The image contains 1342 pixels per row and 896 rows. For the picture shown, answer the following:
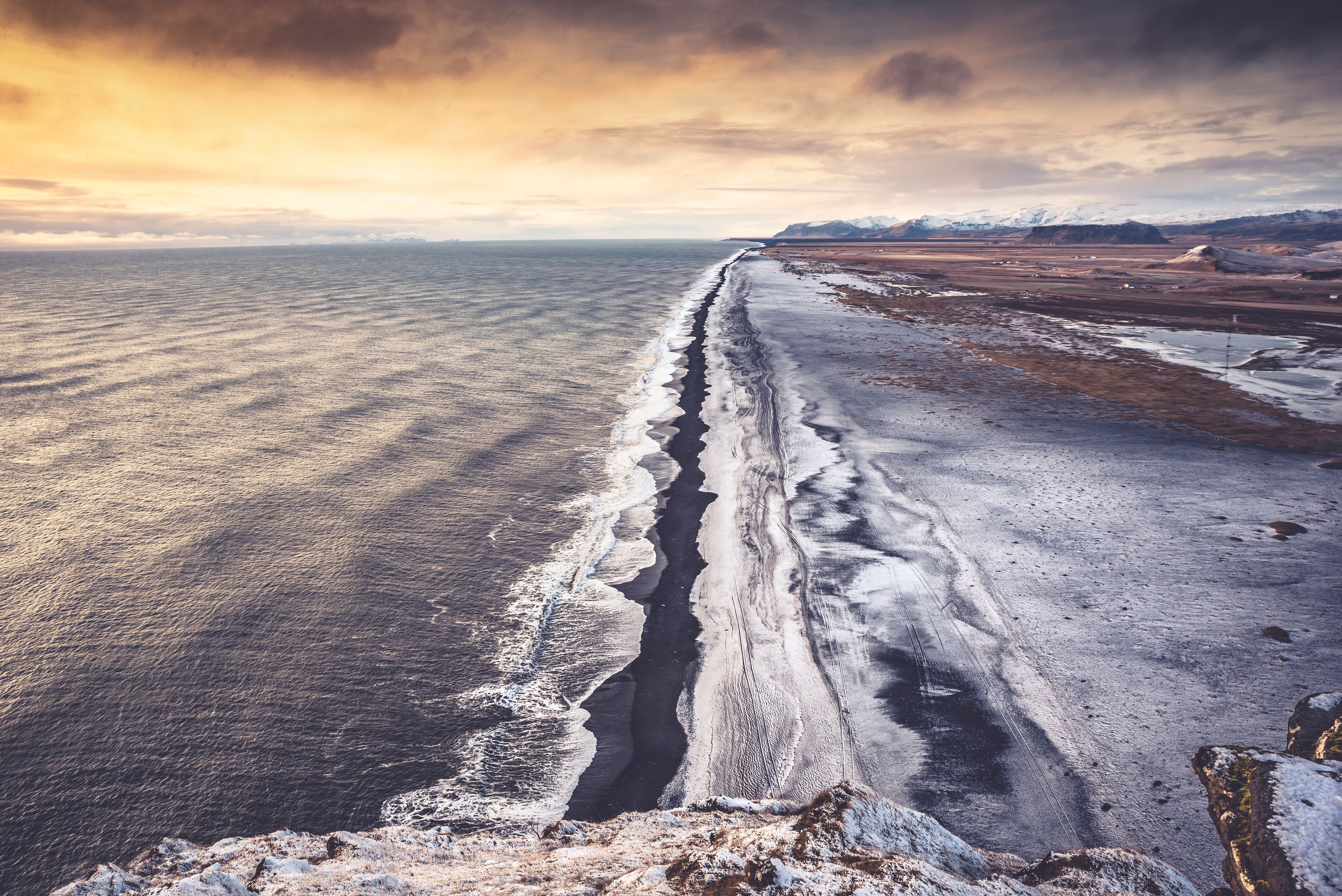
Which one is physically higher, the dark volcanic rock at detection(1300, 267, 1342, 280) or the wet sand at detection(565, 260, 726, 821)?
the dark volcanic rock at detection(1300, 267, 1342, 280)

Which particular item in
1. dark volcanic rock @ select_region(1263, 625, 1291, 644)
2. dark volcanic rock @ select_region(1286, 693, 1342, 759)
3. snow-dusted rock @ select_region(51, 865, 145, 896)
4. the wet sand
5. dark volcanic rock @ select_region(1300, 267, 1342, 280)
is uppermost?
dark volcanic rock @ select_region(1300, 267, 1342, 280)

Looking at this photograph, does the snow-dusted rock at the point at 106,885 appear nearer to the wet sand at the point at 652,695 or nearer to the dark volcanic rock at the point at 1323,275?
the wet sand at the point at 652,695

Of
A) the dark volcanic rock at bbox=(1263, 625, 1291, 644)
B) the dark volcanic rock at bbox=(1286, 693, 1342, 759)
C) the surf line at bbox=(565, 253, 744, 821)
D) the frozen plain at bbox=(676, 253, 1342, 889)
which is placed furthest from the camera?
the dark volcanic rock at bbox=(1263, 625, 1291, 644)

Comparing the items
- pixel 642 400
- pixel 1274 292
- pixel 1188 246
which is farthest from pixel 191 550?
pixel 1188 246

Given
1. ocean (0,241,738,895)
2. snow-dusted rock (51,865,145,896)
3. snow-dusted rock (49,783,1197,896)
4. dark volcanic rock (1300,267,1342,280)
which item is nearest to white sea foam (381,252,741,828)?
ocean (0,241,738,895)

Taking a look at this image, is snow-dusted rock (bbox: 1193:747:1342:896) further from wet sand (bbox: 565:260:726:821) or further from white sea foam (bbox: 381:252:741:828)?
white sea foam (bbox: 381:252:741:828)
